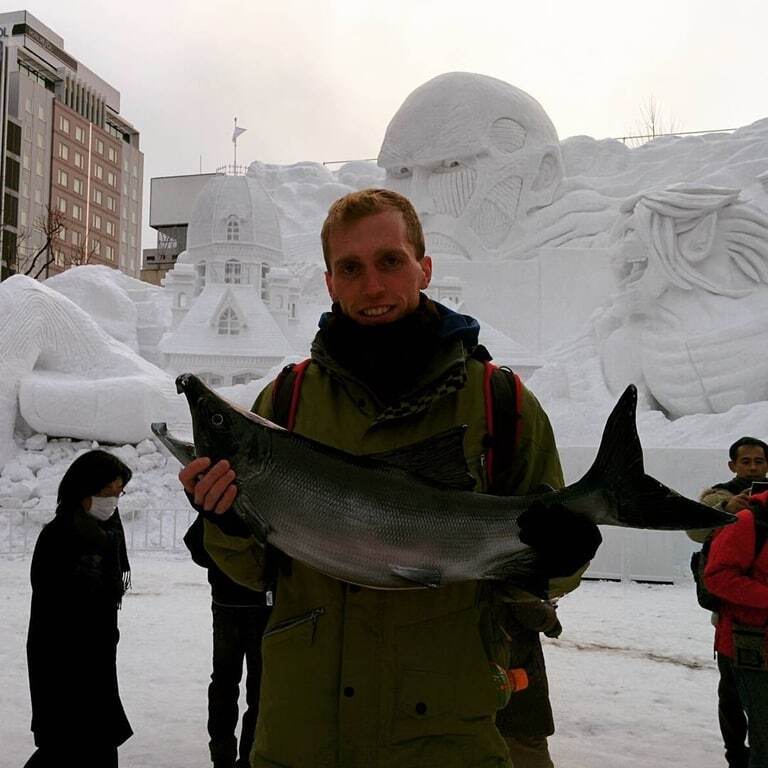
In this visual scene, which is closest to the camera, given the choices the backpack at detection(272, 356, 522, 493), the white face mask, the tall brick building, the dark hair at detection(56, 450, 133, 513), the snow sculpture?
the backpack at detection(272, 356, 522, 493)

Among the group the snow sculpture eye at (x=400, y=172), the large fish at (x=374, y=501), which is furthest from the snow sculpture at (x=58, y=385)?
the large fish at (x=374, y=501)

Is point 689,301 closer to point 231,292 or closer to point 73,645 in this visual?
point 231,292

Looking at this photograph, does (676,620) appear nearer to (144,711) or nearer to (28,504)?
(144,711)

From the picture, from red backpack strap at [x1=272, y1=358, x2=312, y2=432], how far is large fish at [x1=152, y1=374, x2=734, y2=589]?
0.29 meters

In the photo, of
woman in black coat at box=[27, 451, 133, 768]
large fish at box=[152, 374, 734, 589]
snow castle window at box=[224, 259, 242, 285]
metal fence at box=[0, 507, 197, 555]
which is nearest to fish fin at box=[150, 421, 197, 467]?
large fish at box=[152, 374, 734, 589]

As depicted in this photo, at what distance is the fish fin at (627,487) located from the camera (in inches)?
56.9

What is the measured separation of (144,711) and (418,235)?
159 inches

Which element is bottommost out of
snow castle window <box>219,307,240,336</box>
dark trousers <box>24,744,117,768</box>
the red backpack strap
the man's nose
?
dark trousers <box>24,744,117,768</box>

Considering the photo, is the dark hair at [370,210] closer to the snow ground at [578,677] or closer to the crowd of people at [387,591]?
the crowd of people at [387,591]

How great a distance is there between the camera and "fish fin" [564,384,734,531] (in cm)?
144

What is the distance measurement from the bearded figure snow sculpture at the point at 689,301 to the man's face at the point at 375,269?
11.7m

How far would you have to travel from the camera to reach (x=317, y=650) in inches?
64.0

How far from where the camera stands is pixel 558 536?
4.92ft

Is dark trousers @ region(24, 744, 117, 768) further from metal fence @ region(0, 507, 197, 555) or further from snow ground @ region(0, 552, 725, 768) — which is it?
metal fence @ region(0, 507, 197, 555)
